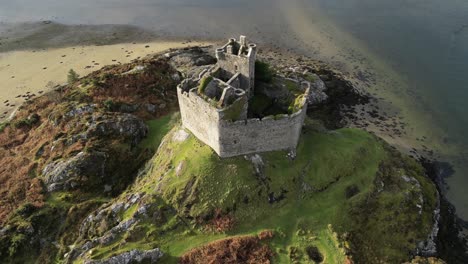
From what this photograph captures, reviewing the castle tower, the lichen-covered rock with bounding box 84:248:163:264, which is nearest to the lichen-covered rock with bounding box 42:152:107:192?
the lichen-covered rock with bounding box 84:248:163:264

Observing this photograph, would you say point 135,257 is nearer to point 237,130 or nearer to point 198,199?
point 198,199

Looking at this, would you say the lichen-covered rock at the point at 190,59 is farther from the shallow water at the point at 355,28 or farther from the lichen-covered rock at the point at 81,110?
the lichen-covered rock at the point at 81,110

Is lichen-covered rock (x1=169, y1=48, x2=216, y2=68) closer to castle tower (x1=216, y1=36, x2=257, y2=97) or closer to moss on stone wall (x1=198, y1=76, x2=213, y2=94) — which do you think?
castle tower (x1=216, y1=36, x2=257, y2=97)

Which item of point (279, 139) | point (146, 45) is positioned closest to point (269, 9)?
point (146, 45)

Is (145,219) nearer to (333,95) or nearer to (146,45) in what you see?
(333,95)

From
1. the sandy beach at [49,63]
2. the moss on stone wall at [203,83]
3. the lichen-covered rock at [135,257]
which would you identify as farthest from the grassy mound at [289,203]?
the sandy beach at [49,63]

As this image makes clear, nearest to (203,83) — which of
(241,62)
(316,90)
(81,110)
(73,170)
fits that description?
(241,62)
